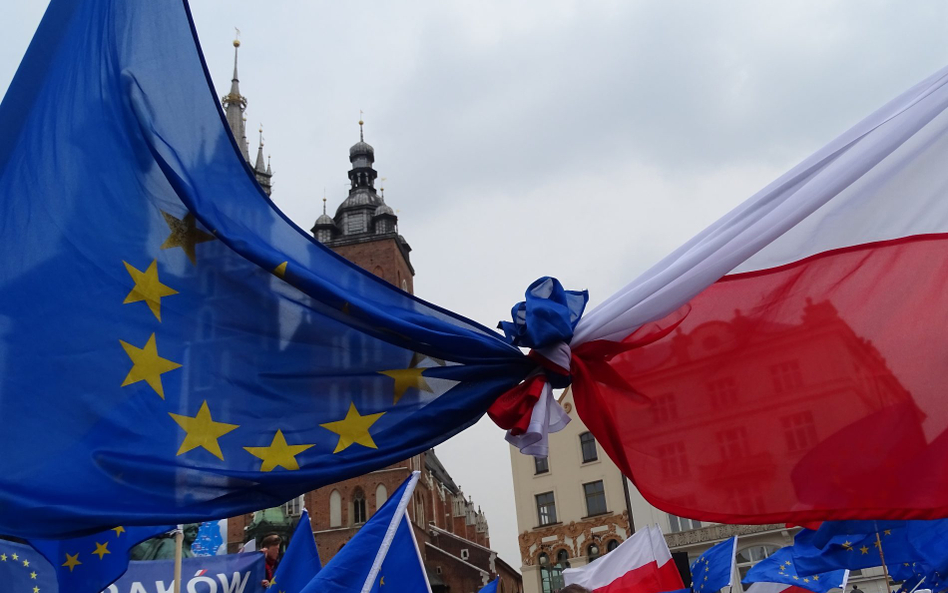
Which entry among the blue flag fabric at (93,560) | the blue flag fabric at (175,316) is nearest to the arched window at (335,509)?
the blue flag fabric at (93,560)

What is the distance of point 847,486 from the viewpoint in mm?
3396

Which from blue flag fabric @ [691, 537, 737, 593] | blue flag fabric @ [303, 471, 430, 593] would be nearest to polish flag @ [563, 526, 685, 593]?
blue flag fabric @ [691, 537, 737, 593]

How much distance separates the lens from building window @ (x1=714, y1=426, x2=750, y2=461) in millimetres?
3602

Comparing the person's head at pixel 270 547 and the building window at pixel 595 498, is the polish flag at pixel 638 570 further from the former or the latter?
the building window at pixel 595 498

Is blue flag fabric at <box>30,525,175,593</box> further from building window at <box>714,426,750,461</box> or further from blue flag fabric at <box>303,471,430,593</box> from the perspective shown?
building window at <box>714,426,750,461</box>

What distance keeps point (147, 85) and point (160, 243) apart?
0.71 metres

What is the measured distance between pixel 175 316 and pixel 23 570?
3.17 meters

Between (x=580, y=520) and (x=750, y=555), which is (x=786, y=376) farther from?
(x=580, y=520)

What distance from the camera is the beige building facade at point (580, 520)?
3622cm

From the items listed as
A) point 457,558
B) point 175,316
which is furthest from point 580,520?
point 175,316

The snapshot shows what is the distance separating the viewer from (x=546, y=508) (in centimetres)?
3928

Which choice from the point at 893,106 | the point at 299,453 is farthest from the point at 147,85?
the point at 893,106

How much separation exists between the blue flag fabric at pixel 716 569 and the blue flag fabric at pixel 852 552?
3.33m

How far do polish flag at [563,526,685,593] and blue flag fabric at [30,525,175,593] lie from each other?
10.1 meters
